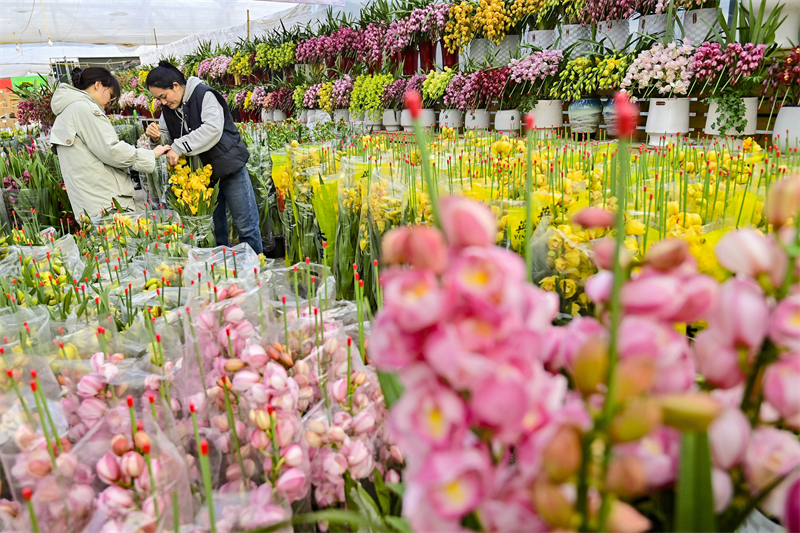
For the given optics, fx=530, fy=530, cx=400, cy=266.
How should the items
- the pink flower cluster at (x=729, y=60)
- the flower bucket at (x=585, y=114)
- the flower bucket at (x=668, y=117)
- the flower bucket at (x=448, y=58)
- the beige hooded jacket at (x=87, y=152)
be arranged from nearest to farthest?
the pink flower cluster at (x=729, y=60) → the flower bucket at (x=668, y=117) → the flower bucket at (x=585, y=114) → the beige hooded jacket at (x=87, y=152) → the flower bucket at (x=448, y=58)

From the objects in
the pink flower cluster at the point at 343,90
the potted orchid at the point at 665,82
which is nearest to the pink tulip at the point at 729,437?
the potted orchid at the point at 665,82

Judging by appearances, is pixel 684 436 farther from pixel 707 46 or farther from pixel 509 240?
pixel 707 46

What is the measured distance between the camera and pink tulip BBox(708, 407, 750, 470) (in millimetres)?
264

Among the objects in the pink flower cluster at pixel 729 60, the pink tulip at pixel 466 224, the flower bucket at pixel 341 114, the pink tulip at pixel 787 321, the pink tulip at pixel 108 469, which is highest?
the pink flower cluster at pixel 729 60

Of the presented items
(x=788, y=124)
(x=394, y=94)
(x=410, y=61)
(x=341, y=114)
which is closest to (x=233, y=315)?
(x=788, y=124)

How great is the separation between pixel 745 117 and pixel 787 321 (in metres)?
2.43

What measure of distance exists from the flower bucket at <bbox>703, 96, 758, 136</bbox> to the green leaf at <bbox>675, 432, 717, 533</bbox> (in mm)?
2340

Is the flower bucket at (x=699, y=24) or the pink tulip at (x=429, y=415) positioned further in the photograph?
the flower bucket at (x=699, y=24)

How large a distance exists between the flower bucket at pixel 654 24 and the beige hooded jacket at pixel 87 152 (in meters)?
2.66

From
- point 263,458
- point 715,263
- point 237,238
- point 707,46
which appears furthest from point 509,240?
point 237,238

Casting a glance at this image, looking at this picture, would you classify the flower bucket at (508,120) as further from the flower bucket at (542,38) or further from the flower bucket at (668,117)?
the flower bucket at (668,117)

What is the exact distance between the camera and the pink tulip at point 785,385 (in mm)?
248

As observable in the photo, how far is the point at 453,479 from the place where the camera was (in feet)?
0.79

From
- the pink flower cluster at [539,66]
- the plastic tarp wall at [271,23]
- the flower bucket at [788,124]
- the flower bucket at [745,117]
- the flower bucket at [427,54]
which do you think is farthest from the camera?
the plastic tarp wall at [271,23]
